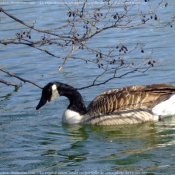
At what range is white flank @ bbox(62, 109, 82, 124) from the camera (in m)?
12.6

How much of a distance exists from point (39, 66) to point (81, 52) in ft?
3.98

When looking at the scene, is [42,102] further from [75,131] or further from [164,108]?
[164,108]

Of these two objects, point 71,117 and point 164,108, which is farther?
point 71,117

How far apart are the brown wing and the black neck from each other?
355 mm

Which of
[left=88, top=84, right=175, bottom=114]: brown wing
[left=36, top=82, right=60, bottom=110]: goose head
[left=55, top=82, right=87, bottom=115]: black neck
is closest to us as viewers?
[left=88, top=84, right=175, bottom=114]: brown wing

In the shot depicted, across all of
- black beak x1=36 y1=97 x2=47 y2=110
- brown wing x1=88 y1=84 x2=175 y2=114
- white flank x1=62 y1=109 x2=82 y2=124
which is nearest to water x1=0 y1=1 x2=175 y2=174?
white flank x1=62 y1=109 x2=82 y2=124

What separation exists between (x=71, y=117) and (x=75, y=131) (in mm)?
470

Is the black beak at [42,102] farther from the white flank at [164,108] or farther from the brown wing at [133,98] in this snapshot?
the white flank at [164,108]

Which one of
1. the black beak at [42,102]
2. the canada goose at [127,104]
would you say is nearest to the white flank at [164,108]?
the canada goose at [127,104]

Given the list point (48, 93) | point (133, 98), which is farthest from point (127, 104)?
point (48, 93)

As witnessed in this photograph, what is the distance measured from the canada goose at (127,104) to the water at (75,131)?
19 cm

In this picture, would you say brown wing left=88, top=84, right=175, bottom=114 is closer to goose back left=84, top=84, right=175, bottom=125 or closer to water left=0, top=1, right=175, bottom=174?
goose back left=84, top=84, right=175, bottom=125

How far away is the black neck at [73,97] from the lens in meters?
12.7

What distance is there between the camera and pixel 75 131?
12242 millimetres
